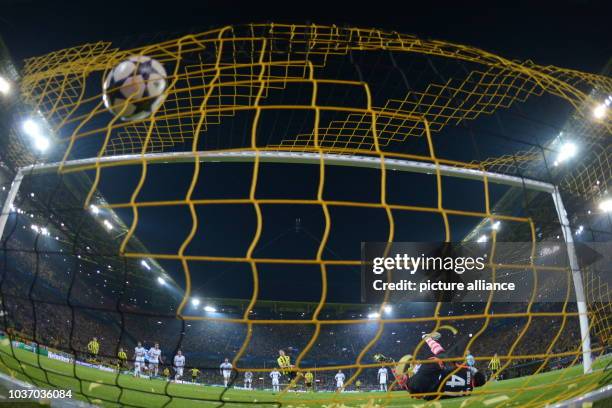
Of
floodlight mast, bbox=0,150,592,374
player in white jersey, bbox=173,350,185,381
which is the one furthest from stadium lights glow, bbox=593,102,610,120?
player in white jersey, bbox=173,350,185,381

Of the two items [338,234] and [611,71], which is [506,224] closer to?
[611,71]

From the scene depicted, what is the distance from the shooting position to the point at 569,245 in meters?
3.85

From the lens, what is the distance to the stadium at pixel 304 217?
2693mm

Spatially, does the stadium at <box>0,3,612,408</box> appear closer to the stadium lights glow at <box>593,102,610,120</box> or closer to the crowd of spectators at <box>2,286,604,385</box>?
the stadium lights glow at <box>593,102,610,120</box>

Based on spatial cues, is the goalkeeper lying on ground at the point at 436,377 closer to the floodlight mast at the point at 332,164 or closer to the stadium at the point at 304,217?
the stadium at the point at 304,217

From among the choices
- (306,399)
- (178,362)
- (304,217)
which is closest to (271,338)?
(304,217)

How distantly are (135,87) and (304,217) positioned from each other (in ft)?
98.8

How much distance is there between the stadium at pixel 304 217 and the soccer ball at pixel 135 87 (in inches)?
1.1

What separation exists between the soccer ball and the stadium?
27mm

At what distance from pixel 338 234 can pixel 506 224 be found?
15.2 m

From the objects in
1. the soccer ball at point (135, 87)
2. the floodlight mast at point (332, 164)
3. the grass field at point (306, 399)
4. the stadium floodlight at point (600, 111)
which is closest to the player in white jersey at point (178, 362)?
the grass field at point (306, 399)

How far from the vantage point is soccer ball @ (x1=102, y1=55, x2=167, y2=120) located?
321 cm

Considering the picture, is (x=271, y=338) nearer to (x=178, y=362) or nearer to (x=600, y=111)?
(x=178, y=362)

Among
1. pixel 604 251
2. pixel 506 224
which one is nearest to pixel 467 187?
pixel 506 224
